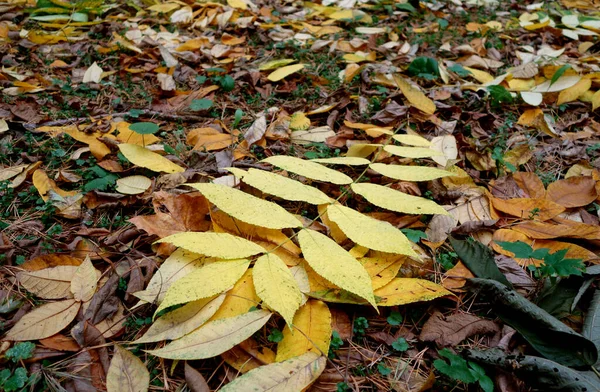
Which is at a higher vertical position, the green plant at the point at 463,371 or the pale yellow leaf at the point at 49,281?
the pale yellow leaf at the point at 49,281

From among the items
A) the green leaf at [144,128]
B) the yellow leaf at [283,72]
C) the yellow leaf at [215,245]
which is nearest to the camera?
the yellow leaf at [215,245]

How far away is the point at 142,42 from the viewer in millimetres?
2664


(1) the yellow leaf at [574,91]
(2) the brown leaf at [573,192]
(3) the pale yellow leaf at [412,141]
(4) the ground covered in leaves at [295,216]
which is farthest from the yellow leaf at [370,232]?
(1) the yellow leaf at [574,91]

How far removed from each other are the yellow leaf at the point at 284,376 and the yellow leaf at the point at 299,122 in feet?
3.90

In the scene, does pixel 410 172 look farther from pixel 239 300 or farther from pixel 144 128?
pixel 144 128

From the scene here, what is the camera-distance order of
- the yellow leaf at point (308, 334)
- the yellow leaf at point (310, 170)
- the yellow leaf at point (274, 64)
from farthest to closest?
the yellow leaf at point (274, 64)
the yellow leaf at point (310, 170)
the yellow leaf at point (308, 334)

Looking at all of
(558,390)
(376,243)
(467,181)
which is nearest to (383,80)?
(467,181)

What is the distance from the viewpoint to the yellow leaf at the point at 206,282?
0.99 metres

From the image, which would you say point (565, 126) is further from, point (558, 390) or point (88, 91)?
point (88, 91)

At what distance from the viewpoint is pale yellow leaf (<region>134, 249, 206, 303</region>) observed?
1081mm

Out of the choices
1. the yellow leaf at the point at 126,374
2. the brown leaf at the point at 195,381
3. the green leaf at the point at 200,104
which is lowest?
the brown leaf at the point at 195,381

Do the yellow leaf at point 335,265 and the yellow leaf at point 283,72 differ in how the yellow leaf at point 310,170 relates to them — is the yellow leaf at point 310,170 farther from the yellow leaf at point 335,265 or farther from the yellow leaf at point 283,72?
the yellow leaf at point 283,72

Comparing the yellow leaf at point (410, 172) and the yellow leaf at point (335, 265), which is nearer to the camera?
the yellow leaf at point (335, 265)

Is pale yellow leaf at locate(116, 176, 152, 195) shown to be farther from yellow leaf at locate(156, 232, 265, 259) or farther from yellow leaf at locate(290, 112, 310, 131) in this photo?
yellow leaf at locate(290, 112, 310, 131)
